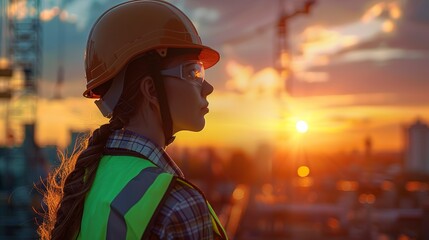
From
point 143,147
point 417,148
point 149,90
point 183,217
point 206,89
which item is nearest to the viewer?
point 183,217

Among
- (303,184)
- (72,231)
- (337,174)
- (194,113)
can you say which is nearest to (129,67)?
(194,113)

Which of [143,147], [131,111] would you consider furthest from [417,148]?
[143,147]

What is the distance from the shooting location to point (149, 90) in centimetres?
249

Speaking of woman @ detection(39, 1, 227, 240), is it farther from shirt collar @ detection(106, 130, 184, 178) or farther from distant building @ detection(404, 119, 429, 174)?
distant building @ detection(404, 119, 429, 174)

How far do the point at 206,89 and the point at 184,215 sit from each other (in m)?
0.61

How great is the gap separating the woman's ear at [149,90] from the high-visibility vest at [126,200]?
24cm

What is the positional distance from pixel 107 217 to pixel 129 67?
0.57m

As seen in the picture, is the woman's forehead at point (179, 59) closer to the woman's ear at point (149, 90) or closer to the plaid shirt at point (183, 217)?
the woman's ear at point (149, 90)

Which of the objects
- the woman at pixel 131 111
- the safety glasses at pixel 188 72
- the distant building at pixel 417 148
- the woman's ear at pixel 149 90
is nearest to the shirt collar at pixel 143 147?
the woman at pixel 131 111

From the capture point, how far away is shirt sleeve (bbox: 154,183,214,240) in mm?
2109

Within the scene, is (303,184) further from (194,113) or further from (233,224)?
(194,113)

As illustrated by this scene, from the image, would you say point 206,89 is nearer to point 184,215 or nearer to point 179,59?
point 179,59

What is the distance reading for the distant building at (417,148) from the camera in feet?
483

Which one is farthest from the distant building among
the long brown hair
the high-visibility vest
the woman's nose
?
the high-visibility vest
